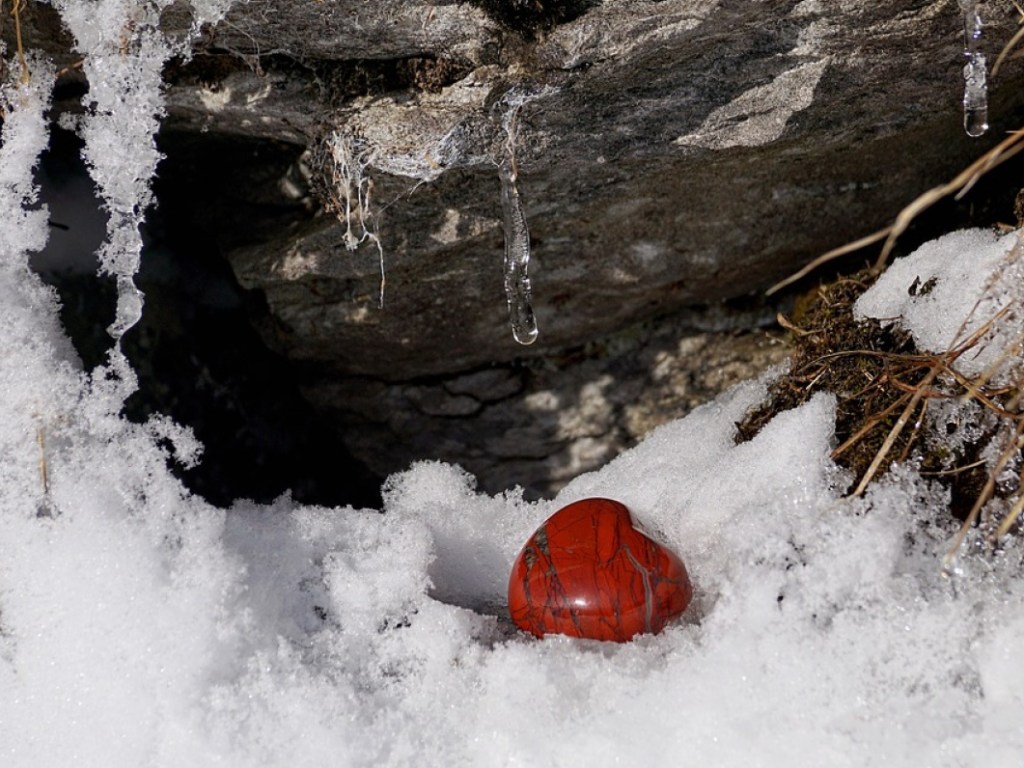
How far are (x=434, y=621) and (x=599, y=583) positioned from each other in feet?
1.21

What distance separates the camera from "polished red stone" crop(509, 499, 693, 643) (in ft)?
5.82

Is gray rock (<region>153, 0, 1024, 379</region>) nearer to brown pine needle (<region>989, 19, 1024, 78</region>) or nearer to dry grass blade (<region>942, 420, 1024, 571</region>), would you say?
brown pine needle (<region>989, 19, 1024, 78</region>)

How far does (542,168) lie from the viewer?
2.24 m

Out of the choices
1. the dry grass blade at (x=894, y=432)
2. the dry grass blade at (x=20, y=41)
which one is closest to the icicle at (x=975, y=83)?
the dry grass blade at (x=894, y=432)

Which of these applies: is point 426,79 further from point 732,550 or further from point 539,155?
point 732,550

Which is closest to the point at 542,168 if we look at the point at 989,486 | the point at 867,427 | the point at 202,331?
the point at 867,427

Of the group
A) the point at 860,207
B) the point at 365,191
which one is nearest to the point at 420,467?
the point at 365,191

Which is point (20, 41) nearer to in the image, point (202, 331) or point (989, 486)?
point (202, 331)

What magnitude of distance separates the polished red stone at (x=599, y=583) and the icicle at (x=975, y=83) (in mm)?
1187

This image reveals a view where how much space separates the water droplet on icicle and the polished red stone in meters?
0.72

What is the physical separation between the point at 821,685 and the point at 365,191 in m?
1.59

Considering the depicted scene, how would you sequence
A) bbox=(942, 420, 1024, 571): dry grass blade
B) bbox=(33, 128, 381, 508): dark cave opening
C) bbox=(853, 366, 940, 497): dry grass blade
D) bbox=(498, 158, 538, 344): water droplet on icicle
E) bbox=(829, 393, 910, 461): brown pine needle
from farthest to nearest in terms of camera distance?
bbox=(33, 128, 381, 508): dark cave opening < bbox=(498, 158, 538, 344): water droplet on icicle < bbox=(829, 393, 910, 461): brown pine needle < bbox=(853, 366, 940, 497): dry grass blade < bbox=(942, 420, 1024, 571): dry grass blade

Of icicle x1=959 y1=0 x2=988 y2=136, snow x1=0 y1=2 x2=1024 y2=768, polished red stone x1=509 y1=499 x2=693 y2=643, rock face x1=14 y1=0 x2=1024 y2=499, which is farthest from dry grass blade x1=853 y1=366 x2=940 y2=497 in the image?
rock face x1=14 y1=0 x2=1024 y2=499

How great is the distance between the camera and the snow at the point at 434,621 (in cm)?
160
